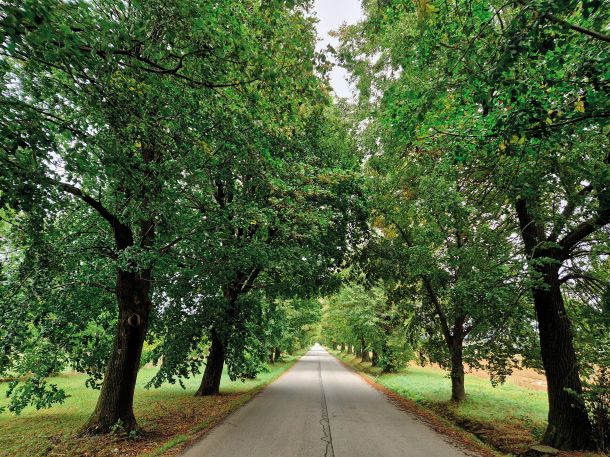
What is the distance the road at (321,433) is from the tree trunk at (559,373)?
2.08 metres

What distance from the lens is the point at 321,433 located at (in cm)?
830

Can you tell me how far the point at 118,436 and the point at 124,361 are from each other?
1.61 metres

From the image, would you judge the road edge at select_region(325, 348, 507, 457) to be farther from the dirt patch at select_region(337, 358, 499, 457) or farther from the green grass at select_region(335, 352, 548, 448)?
the green grass at select_region(335, 352, 548, 448)

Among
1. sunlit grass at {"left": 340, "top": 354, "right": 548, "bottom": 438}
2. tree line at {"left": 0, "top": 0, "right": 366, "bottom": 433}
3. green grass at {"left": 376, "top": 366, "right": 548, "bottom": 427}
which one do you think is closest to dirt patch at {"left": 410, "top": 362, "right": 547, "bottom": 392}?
green grass at {"left": 376, "top": 366, "right": 548, "bottom": 427}

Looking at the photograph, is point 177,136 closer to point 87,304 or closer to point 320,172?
point 320,172

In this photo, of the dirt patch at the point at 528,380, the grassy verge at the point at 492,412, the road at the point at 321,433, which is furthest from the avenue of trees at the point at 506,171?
the dirt patch at the point at 528,380

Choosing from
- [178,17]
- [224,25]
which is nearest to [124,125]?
[178,17]

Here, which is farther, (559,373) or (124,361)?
(124,361)

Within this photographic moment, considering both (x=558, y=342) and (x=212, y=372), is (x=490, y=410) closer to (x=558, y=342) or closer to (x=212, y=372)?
(x=558, y=342)

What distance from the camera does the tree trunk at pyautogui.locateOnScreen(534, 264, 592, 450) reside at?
696cm

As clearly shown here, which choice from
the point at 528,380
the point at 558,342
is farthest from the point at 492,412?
the point at 528,380

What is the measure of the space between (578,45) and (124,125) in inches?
263

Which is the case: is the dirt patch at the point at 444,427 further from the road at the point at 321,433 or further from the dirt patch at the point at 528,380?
the dirt patch at the point at 528,380

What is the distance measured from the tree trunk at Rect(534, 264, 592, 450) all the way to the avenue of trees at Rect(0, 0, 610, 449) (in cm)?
4
